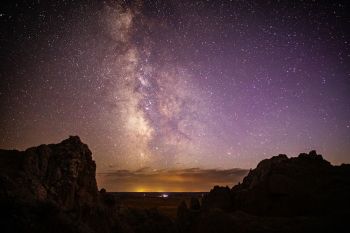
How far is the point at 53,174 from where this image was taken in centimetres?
2420

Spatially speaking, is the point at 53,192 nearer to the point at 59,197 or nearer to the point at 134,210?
the point at 59,197

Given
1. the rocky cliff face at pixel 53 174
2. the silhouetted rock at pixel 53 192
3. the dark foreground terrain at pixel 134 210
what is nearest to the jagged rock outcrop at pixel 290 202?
the dark foreground terrain at pixel 134 210

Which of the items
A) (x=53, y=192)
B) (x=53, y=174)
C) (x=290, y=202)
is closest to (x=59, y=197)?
(x=53, y=192)

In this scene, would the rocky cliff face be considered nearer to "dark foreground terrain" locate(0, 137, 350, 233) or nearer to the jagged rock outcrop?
"dark foreground terrain" locate(0, 137, 350, 233)

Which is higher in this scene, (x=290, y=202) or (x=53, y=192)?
(x=53, y=192)

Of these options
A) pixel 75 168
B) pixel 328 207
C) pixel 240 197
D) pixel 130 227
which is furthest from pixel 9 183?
pixel 328 207

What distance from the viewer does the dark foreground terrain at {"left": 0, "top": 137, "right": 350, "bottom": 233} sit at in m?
19.2

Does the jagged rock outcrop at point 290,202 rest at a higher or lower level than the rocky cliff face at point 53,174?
lower

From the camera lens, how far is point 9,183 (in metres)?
19.5

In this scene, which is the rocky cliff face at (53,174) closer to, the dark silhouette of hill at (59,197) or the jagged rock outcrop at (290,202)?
the dark silhouette of hill at (59,197)

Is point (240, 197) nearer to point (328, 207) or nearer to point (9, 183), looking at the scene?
point (328, 207)

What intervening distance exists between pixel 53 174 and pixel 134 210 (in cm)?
1284

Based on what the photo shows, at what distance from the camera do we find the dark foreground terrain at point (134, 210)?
757 inches

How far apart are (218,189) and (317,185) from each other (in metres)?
12.0
